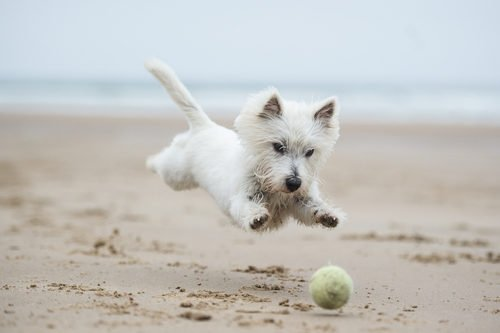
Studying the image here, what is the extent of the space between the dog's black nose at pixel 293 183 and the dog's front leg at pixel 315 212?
362mm

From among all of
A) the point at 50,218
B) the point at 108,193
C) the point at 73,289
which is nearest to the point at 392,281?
the point at 73,289

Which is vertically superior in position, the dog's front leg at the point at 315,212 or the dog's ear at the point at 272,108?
the dog's ear at the point at 272,108

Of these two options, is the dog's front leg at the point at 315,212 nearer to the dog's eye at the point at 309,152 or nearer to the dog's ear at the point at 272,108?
the dog's eye at the point at 309,152

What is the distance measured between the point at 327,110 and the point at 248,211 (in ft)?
3.31

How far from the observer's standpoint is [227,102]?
37031 millimetres

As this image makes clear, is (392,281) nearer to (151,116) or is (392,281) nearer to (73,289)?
(73,289)

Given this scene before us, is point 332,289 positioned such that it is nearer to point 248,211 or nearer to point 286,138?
point 248,211

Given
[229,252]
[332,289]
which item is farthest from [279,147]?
[229,252]

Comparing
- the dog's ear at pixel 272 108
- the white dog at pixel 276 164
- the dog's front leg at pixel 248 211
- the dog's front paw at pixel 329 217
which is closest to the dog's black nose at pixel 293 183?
the white dog at pixel 276 164

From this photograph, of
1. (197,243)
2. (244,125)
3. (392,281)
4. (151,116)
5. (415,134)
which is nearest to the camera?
(244,125)

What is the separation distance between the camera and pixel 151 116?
2759cm

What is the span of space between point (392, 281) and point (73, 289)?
255 cm

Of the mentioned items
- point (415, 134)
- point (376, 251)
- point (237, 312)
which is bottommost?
point (237, 312)

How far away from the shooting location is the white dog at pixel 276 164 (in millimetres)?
5363
